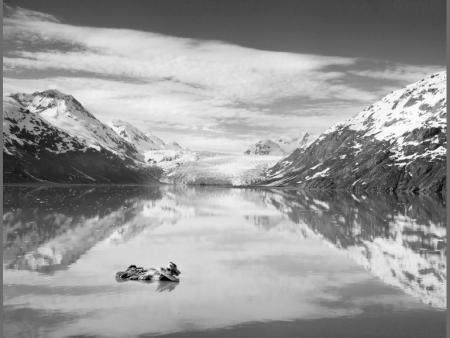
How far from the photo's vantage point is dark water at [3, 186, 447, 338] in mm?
13664

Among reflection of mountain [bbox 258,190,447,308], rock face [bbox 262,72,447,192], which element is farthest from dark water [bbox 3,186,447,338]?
rock face [bbox 262,72,447,192]

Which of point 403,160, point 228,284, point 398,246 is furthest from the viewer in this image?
point 403,160

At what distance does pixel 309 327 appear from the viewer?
1359cm

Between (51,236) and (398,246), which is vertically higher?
(51,236)

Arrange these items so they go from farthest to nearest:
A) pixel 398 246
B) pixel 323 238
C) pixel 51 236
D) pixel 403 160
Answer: pixel 403 160, pixel 323 238, pixel 51 236, pixel 398 246

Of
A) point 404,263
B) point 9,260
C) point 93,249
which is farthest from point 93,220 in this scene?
point 404,263

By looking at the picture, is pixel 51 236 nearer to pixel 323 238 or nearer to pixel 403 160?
pixel 323 238

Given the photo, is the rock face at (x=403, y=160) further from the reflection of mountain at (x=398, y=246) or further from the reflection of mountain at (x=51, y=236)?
the reflection of mountain at (x=51, y=236)

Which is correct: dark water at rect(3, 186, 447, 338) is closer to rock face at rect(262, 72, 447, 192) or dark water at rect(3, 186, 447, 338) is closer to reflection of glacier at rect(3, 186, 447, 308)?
reflection of glacier at rect(3, 186, 447, 308)

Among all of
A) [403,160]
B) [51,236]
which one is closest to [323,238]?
[51,236]

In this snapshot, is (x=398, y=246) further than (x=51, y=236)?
No

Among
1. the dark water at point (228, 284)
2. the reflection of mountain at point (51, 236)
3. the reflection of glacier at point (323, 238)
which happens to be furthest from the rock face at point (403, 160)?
the dark water at point (228, 284)

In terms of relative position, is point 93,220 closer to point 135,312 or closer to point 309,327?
point 135,312

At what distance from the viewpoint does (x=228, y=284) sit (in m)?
18.8
